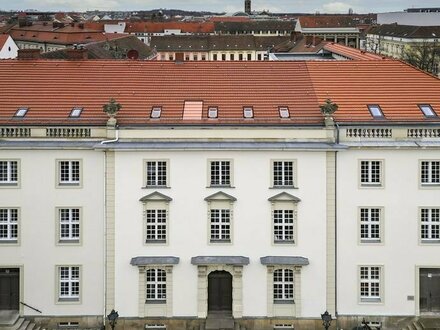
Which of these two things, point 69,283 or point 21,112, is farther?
point 21,112

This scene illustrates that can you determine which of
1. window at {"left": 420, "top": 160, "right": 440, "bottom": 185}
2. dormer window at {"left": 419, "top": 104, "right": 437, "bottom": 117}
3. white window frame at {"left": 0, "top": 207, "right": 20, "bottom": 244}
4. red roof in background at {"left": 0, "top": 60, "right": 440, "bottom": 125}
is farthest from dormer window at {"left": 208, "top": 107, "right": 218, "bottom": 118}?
white window frame at {"left": 0, "top": 207, "right": 20, "bottom": 244}

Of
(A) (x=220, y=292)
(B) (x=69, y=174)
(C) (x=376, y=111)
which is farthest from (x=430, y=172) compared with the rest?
(B) (x=69, y=174)

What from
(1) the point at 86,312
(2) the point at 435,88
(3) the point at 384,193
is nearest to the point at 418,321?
(3) the point at 384,193

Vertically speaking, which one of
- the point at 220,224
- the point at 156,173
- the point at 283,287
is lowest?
the point at 283,287

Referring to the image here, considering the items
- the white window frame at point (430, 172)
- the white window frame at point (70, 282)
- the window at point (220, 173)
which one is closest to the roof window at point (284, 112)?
the window at point (220, 173)

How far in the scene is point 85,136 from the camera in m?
39.9

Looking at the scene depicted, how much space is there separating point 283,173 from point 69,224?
11325 mm

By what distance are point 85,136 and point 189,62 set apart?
928cm

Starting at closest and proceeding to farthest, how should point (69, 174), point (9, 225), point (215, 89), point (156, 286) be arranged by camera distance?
point (156, 286), point (9, 225), point (69, 174), point (215, 89)

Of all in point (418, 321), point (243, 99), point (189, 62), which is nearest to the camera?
point (418, 321)

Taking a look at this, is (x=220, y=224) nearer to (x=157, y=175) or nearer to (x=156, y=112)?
(x=157, y=175)

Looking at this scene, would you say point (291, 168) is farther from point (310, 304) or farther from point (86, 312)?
point (86, 312)

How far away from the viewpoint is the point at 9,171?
3988cm

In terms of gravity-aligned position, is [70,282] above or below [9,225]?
below
